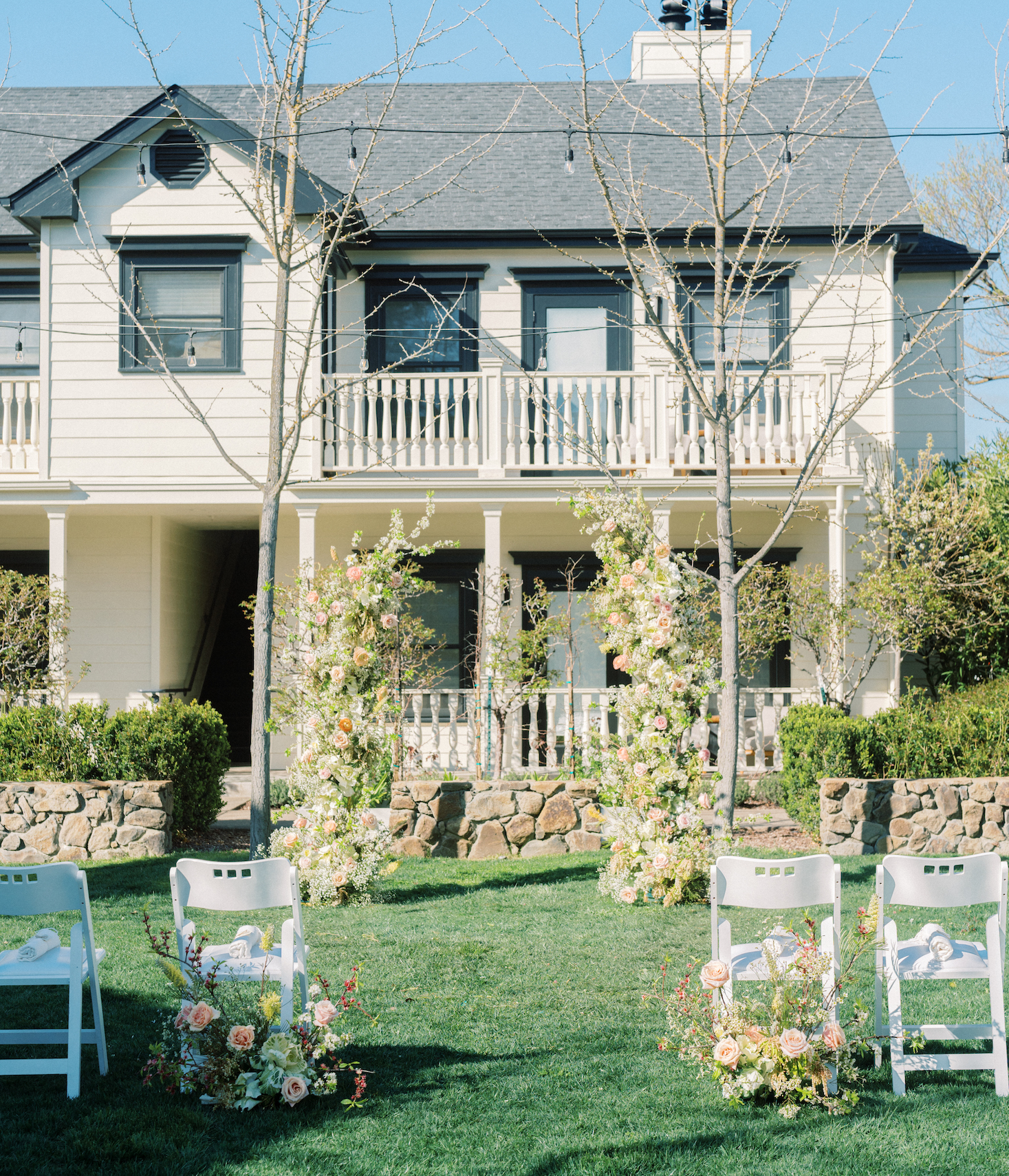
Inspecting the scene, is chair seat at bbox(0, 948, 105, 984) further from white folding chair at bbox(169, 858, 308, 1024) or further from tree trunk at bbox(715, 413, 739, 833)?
tree trunk at bbox(715, 413, 739, 833)

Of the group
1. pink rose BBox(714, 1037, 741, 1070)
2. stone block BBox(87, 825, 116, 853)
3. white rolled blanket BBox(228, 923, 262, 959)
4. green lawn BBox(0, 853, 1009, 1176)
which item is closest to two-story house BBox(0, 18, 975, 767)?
stone block BBox(87, 825, 116, 853)

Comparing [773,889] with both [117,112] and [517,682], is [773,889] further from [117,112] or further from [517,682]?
[117,112]

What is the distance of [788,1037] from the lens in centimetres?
390

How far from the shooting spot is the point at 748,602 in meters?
11.5

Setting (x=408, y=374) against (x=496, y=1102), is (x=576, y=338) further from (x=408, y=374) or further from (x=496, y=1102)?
(x=496, y=1102)

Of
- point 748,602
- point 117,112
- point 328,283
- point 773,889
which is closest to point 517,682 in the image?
point 748,602

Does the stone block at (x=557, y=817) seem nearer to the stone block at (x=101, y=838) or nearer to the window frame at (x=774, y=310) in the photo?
the stone block at (x=101, y=838)

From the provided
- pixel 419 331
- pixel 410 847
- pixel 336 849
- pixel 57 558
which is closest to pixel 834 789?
pixel 410 847

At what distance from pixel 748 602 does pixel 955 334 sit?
5396 millimetres

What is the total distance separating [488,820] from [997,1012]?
559cm

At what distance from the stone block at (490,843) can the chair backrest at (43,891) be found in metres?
5.46

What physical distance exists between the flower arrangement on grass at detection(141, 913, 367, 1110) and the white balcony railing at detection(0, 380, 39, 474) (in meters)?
10.2

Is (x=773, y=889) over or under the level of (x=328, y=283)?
under

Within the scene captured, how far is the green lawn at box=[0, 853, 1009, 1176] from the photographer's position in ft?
11.8
